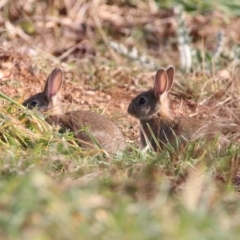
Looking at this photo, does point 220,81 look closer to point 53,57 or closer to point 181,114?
point 181,114

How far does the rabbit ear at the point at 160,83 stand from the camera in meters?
7.32

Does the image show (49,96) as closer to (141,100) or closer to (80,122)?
(80,122)

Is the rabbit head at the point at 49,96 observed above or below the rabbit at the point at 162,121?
above

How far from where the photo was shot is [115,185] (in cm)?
427

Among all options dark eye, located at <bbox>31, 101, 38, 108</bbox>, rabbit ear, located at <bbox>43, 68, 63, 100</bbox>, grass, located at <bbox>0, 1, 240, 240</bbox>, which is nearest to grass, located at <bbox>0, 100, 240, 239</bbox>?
grass, located at <bbox>0, 1, 240, 240</bbox>

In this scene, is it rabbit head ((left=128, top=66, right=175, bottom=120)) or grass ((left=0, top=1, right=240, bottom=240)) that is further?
rabbit head ((left=128, top=66, right=175, bottom=120))

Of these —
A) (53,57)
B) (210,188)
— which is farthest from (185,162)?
(53,57)

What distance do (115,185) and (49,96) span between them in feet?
9.97

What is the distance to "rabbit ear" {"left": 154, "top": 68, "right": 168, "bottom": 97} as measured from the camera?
24.0 feet

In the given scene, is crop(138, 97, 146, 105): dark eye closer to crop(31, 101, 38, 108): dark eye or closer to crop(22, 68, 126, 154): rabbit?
crop(22, 68, 126, 154): rabbit

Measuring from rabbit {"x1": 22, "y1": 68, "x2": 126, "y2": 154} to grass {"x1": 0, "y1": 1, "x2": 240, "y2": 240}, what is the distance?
36 cm

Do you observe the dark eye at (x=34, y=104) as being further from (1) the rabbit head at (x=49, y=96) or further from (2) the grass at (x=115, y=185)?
(2) the grass at (x=115, y=185)

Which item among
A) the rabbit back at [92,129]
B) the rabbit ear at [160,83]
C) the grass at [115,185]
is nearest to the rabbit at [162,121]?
the rabbit ear at [160,83]

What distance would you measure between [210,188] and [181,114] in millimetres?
3912
